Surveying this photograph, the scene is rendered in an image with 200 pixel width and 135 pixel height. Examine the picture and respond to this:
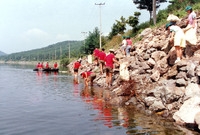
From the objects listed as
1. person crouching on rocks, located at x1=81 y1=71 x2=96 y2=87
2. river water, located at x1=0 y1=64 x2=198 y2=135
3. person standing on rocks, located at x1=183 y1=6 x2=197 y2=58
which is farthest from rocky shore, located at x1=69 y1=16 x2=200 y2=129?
person crouching on rocks, located at x1=81 y1=71 x2=96 y2=87

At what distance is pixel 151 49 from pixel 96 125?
10.0m

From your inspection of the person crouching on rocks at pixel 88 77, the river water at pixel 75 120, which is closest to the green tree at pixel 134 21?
the person crouching on rocks at pixel 88 77

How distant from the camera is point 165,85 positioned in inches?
485

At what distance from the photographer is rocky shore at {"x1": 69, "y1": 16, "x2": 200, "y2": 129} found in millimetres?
10109

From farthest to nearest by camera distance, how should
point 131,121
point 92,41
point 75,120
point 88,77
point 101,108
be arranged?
point 92,41, point 88,77, point 101,108, point 75,120, point 131,121

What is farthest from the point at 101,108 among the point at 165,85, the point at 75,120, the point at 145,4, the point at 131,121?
the point at 145,4

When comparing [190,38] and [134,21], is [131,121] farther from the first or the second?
[134,21]

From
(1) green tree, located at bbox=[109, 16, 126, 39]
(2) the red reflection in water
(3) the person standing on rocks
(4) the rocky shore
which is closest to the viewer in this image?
(4) the rocky shore

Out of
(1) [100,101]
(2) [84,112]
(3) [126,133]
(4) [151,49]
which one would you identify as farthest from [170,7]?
(3) [126,133]

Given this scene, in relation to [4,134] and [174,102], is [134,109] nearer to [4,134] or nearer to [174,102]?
[174,102]

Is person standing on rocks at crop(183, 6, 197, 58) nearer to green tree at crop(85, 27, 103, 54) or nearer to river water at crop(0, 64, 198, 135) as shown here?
river water at crop(0, 64, 198, 135)

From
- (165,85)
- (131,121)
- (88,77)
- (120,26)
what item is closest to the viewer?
(131,121)

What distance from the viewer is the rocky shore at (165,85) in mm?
10109

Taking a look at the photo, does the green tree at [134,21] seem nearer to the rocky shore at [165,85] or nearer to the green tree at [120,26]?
the green tree at [120,26]
